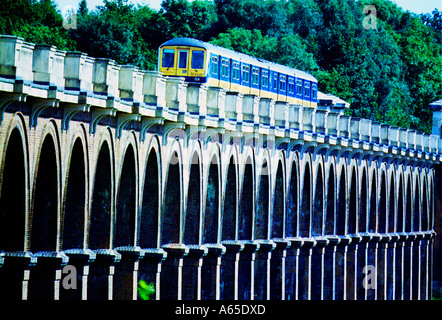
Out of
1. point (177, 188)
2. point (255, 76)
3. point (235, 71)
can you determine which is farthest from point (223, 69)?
point (177, 188)

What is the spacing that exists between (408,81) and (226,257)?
283 feet

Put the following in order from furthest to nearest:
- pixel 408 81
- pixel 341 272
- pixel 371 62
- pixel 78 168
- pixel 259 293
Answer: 1. pixel 408 81
2. pixel 371 62
3. pixel 341 272
4. pixel 259 293
5. pixel 78 168

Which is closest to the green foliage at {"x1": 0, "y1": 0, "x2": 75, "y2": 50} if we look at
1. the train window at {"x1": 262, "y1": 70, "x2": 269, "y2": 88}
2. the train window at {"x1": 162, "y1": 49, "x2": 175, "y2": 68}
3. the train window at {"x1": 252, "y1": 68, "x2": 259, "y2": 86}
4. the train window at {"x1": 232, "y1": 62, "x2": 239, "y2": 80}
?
the train window at {"x1": 262, "y1": 70, "x2": 269, "y2": 88}

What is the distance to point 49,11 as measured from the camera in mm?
106750

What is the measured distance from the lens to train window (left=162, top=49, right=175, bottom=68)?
65.4 m

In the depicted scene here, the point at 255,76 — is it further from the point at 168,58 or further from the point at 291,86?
the point at 168,58

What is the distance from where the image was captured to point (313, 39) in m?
136

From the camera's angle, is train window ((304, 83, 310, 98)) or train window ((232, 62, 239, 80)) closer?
train window ((232, 62, 239, 80))

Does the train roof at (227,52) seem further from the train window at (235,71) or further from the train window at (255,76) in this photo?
the train window at (235,71)

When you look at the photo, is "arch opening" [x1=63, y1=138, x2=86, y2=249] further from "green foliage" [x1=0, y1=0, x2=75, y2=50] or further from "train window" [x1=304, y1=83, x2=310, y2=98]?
"green foliage" [x1=0, y1=0, x2=75, y2=50]

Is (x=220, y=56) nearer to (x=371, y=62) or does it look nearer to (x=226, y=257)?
(x=226, y=257)

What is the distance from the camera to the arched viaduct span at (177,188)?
37531 mm

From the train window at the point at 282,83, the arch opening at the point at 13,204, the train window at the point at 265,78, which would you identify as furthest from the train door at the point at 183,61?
the arch opening at the point at 13,204
